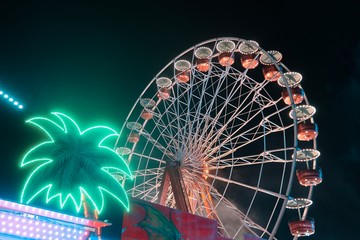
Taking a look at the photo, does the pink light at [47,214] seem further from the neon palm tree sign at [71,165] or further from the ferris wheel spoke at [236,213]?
the ferris wheel spoke at [236,213]

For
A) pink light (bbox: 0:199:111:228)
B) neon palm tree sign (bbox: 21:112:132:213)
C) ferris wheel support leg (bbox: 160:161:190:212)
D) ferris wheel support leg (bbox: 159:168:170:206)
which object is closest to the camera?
pink light (bbox: 0:199:111:228)

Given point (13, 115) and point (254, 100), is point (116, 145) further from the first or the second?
point (13, 115)

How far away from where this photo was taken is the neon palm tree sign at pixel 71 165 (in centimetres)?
796

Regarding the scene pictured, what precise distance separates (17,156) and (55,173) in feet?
2.77

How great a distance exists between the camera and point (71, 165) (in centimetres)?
849

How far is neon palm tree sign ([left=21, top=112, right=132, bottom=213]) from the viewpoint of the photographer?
26.1ft

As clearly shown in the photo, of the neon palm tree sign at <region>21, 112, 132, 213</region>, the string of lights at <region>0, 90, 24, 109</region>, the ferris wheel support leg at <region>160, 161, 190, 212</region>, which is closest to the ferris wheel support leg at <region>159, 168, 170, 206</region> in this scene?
the ferris wheel support leg at <region>160, 161, 190, 212</region>

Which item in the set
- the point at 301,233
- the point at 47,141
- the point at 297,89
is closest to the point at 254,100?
the point at 297,89

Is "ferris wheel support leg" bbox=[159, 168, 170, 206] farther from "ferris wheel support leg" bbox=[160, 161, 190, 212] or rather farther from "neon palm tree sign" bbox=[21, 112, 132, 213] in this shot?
"neon palm tree sign" bbox=[21, 112, 132, 213]

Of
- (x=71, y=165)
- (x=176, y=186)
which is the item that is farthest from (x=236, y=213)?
(x=71, y=165)

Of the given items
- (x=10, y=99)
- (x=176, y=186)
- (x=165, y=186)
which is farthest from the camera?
(x=165, y=186)

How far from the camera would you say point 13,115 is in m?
8.10

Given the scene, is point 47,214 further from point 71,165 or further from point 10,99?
point 10,99

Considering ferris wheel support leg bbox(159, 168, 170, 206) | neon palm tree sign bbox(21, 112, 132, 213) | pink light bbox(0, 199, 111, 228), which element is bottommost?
pink light bbox(0, 199, 111, 228)
